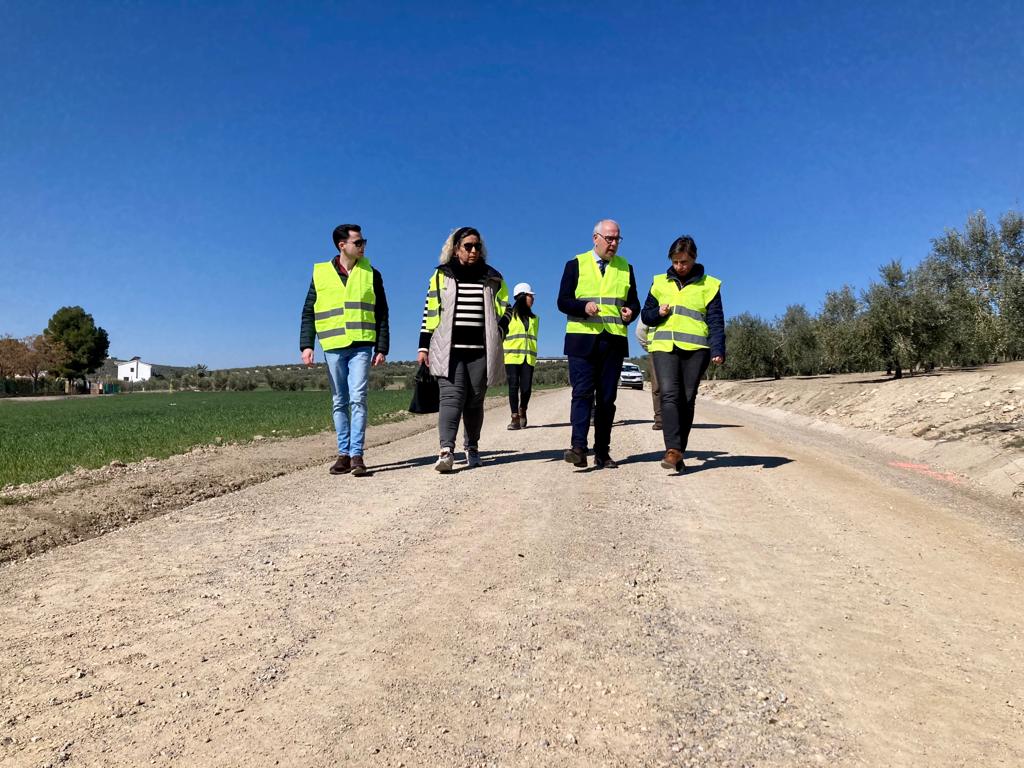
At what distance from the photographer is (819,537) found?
361 cm

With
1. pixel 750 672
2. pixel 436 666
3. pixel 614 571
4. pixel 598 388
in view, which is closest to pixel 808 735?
pixel 750 672

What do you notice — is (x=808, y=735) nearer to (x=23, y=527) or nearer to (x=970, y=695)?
(x=970, y=695)

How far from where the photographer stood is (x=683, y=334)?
600 cm

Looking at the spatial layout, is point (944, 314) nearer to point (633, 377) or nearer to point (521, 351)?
point (633, 377)

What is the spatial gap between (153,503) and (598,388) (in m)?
4.08

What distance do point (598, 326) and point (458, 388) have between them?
5.06 ft

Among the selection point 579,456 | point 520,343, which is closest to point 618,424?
point 520,343

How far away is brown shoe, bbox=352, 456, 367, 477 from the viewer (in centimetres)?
605

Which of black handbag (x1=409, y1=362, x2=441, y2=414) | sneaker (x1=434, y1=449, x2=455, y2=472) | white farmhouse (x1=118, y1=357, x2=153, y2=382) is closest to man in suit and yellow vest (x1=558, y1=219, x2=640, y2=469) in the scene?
sneaker (x1=434, y1=449, x2=455, y2=472)

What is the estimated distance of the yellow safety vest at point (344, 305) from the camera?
6.31 meters

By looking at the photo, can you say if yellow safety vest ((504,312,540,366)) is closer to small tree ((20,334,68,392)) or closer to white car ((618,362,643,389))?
white car ((618,362,643,389))

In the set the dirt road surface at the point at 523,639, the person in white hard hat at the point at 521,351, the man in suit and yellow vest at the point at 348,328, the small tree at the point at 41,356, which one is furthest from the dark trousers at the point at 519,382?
the small tree at the point at 41,356

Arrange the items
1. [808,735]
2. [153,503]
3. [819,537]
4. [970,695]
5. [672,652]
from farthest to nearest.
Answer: [153,503] < [819,537] < [672,652] < [970,695] < [808,735]

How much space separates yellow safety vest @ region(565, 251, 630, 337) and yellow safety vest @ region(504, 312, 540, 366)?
15.9 ft
